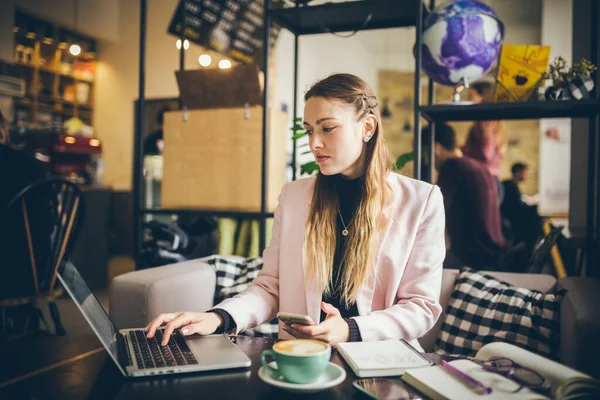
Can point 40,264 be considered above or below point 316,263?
below

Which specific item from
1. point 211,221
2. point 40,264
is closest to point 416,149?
point 211,221

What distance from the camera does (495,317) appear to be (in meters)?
1.68

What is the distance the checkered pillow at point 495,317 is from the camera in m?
1.58

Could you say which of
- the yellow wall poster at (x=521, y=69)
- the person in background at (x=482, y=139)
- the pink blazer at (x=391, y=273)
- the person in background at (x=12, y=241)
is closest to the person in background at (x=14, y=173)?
the person in background at (x=12, y=241)

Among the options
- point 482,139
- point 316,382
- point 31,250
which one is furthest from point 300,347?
point 482,139

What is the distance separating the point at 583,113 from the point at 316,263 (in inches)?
52.9

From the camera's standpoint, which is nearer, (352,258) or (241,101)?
(352,258)

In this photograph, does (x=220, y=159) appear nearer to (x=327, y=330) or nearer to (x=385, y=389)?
(x=327, y=330)

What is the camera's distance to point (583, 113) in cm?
204

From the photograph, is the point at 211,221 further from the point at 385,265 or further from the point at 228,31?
the point at 228,31

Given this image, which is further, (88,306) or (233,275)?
(233,275)

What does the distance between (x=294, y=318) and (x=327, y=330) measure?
0.13 meters

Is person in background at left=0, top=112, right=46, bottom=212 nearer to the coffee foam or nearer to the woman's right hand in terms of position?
the woman's right hand

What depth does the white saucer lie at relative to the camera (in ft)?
2.54
